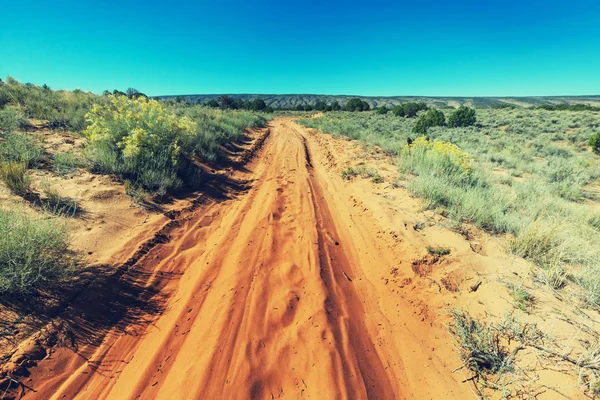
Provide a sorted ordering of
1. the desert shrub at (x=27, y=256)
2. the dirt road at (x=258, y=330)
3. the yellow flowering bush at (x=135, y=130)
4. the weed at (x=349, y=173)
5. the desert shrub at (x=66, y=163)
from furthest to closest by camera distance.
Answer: the weed at (x=349, y=173)
the yellow flowering bush at (x=135, y=130)
the desert shrub at (x=66, y=163)
the desert shrub at (x=27, y=256)
the dirt road at (x=258, y=330)

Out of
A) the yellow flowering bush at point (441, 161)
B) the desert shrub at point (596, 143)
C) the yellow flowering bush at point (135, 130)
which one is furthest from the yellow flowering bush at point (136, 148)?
the desert shrub at point (596, 143)

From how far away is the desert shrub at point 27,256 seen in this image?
2537 millimetres

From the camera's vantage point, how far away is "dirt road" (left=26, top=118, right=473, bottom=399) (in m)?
2.25

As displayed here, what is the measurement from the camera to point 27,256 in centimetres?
271

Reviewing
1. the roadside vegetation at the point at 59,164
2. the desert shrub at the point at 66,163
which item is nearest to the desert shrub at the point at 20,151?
the roadside vegetation at the point at 59,164

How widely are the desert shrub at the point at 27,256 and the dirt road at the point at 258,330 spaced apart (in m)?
0.63

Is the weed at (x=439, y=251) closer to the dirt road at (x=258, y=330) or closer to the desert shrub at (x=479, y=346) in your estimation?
the dirt road at (x=258, y=330)

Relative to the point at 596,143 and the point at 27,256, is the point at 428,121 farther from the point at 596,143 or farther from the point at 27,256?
the point at 27,256

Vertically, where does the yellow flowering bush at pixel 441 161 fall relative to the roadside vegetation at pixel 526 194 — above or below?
above

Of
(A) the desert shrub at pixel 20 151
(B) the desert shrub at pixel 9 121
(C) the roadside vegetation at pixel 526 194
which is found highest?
(B) the desert shrub at pixel 9 121

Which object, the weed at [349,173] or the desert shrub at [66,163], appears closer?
the desert shrub at [66,163]

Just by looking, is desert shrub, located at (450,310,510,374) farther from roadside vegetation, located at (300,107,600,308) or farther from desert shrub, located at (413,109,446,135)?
desert shrub, located at (413,109,446,135)

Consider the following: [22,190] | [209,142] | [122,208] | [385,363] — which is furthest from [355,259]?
[209,142]

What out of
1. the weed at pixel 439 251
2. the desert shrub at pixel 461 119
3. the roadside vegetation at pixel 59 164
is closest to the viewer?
the roadside vegetation at pixel 59 164
